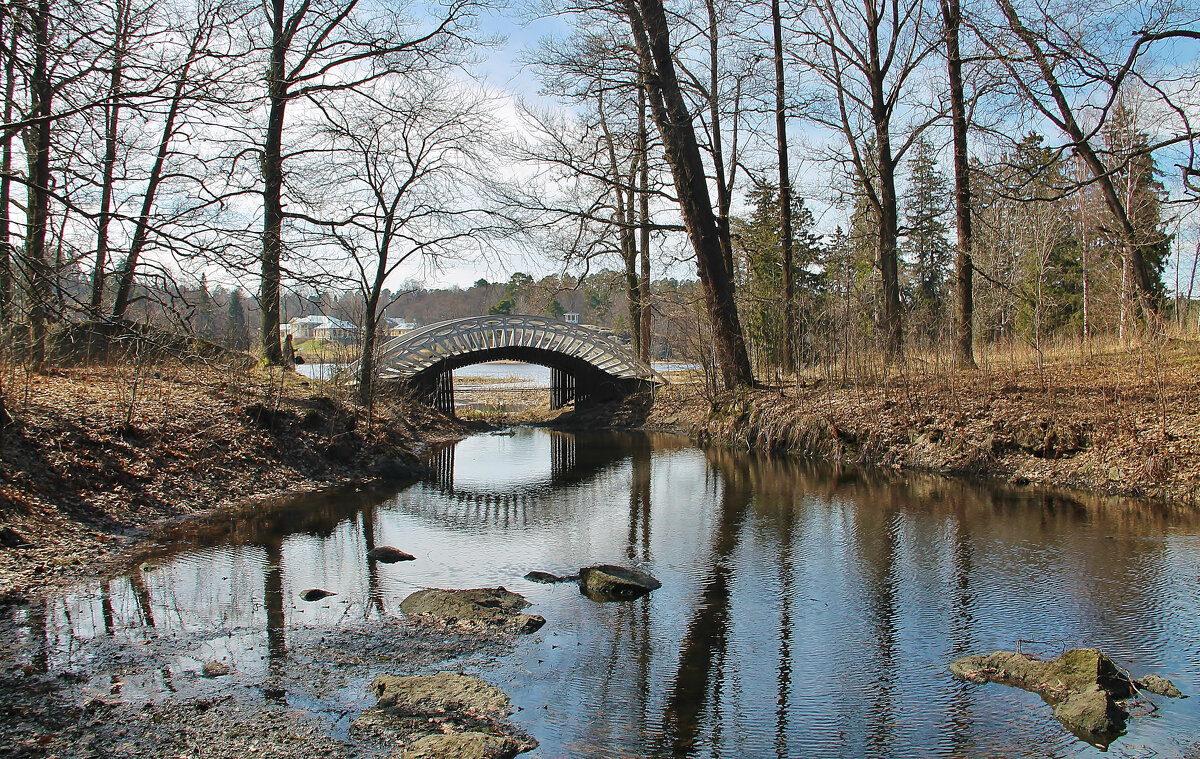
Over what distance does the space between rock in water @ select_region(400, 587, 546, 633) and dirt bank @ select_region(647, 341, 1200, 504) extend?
8.90m

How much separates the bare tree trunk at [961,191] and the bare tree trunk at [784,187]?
3.53 meters

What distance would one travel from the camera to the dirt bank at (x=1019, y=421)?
1172cm

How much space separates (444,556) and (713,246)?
445 inches

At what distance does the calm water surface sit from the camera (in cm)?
528

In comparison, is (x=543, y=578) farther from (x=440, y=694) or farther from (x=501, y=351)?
(x=501, y=351)

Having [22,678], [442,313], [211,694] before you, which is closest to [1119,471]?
[211,694]

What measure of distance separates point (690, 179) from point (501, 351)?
8.65 metres

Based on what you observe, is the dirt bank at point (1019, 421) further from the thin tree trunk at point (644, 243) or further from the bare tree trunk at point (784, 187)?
the thin tree trunk at point (644, 243)

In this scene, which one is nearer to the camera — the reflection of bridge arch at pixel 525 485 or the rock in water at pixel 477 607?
the rock in water at pixel 477 607

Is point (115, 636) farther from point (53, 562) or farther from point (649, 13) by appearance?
point (649, 13)

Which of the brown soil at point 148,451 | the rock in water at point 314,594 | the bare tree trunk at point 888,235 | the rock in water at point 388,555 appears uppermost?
the bare tree trunk at point 888,235

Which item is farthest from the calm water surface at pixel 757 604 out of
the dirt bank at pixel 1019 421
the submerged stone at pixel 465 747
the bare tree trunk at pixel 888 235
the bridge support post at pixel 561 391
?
the bridge support post at pixel 561 391

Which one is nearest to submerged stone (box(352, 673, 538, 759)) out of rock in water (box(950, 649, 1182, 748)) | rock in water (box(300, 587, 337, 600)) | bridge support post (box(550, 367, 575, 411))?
rock in water (box(300, 587, 337, 600))

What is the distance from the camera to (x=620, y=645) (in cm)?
659
